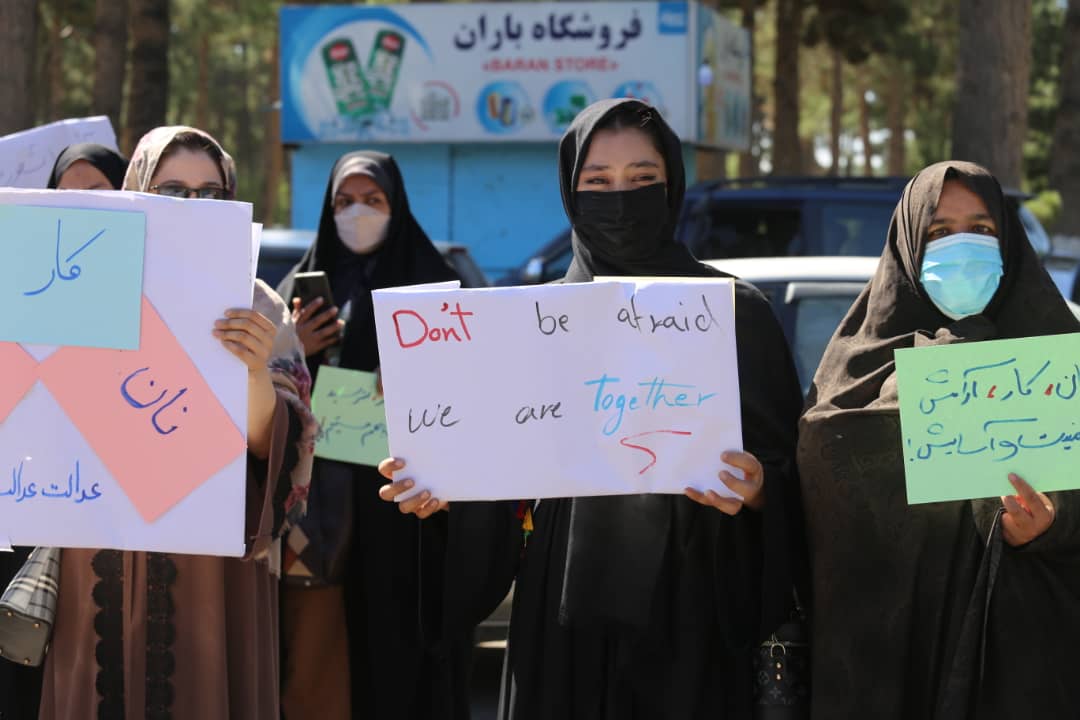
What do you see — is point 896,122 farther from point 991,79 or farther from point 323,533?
point 323,533

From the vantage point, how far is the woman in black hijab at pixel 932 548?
8.54ft

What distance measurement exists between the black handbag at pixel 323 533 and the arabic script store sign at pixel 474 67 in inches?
417

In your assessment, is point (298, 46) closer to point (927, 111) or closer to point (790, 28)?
point (790, 28)

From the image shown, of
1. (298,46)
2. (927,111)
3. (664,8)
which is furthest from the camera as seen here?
(927,111)

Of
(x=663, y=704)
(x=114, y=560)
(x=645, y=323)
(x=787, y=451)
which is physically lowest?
(x=663, y=704)

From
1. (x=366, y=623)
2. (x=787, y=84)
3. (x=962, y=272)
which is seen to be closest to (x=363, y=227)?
(x=366, y=623)

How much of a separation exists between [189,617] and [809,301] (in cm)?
299

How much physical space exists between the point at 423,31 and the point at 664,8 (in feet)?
8.40

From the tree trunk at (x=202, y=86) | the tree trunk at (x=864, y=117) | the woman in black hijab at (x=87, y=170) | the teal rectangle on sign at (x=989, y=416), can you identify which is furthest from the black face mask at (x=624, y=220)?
the tree trunk at (x=864, y=117)

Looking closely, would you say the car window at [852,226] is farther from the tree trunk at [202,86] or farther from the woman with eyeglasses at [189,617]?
the tree trunk at [202,86]

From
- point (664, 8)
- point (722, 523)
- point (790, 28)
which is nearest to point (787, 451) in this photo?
point (722, 523)

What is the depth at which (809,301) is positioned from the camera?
5.13 m

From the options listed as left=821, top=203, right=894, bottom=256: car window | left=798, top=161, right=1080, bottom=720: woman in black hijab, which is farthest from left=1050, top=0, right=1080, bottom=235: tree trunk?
left=798, top=161, right=1080, bottom=720: woman in black hijab

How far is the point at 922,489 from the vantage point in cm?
249
